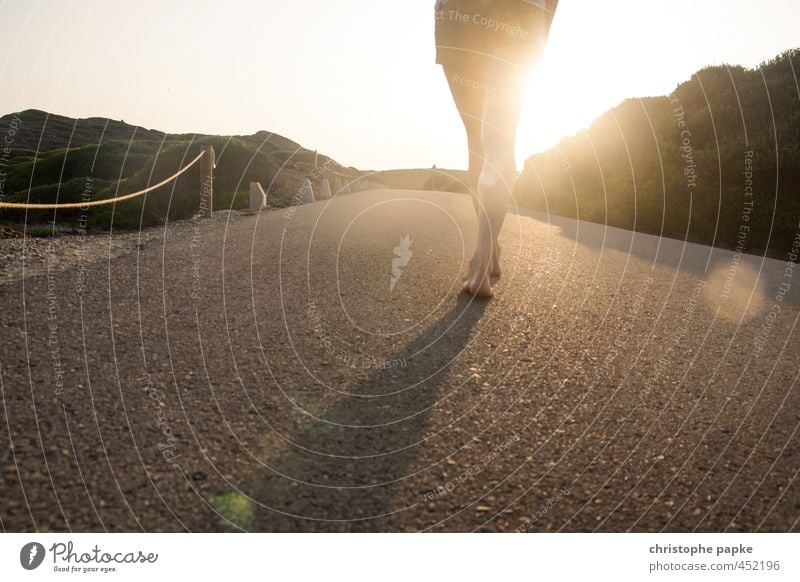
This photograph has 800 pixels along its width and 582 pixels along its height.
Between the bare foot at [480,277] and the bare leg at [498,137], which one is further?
the bare foot at [480,277]

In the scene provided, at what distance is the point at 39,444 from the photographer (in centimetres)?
191

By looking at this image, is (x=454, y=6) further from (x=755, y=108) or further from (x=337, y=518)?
(x=755, y=108)

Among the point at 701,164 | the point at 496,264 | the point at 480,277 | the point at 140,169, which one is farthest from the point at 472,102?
the point at 140,169

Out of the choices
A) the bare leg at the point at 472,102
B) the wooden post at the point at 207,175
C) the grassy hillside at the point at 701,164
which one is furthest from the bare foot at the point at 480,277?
the wooden post at the point at 207,175

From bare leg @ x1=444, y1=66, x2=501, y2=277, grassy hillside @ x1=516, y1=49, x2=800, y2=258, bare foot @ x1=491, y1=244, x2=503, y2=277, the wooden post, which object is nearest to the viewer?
bare leg @ x1=444, y1=66, x2=501, y2=277

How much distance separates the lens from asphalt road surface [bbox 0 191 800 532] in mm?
1771

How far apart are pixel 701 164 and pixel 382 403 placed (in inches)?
504

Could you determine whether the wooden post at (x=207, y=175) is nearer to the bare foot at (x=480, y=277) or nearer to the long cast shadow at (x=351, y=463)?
the bare foot at (x=480, y=277)

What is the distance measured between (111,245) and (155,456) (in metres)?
4.24

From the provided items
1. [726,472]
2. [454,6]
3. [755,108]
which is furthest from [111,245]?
[755,108]

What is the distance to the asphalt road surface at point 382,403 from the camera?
5.81 feet

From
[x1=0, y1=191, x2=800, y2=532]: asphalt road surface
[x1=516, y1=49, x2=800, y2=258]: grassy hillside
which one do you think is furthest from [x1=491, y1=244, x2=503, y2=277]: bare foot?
[x1=516, y1=49, x2=800, y2=258]: grassy hillside

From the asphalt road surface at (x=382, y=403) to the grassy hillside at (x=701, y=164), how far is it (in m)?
6.67

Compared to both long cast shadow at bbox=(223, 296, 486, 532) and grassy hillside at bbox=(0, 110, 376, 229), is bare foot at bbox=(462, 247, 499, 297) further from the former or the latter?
grassy hillside at bbox=(0, 110, 376, 229)
